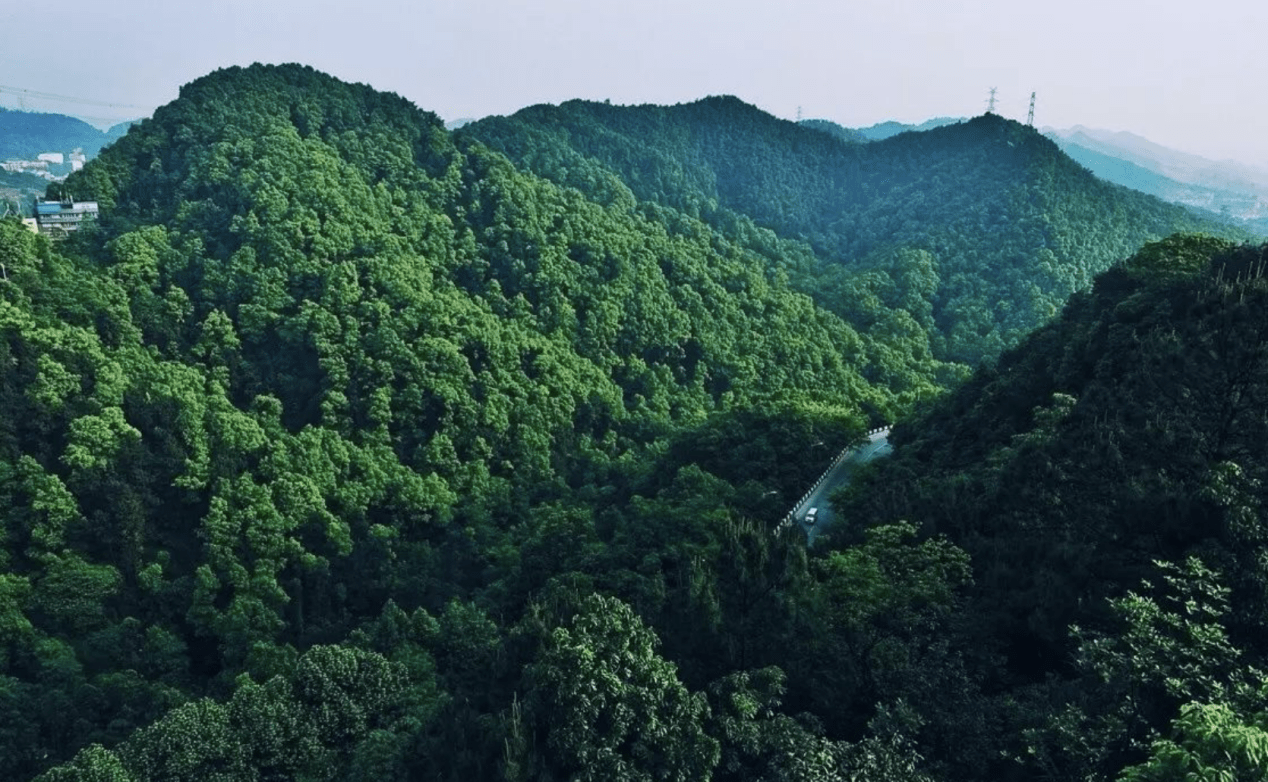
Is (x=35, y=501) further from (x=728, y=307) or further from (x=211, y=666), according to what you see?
(x=728, y=307)

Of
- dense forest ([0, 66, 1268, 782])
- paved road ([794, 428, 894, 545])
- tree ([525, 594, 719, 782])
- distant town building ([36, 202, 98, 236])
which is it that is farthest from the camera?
distant town building ([36, 202, 98, 236])

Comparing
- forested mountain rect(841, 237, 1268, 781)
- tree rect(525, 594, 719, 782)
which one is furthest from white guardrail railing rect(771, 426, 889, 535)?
tree rect(525, 594, 719, 782)

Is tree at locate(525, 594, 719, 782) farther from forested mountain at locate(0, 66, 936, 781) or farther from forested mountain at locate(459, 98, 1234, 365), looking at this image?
forested mountain at locate(459, 98, 1234, 365)

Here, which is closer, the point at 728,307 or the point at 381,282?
the point at 381,282

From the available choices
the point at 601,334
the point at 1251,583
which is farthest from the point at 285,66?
the point at 1251,583

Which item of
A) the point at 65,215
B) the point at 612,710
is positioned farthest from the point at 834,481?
the point at 65,215

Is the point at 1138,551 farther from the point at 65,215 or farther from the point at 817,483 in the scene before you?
the point at 65,215
